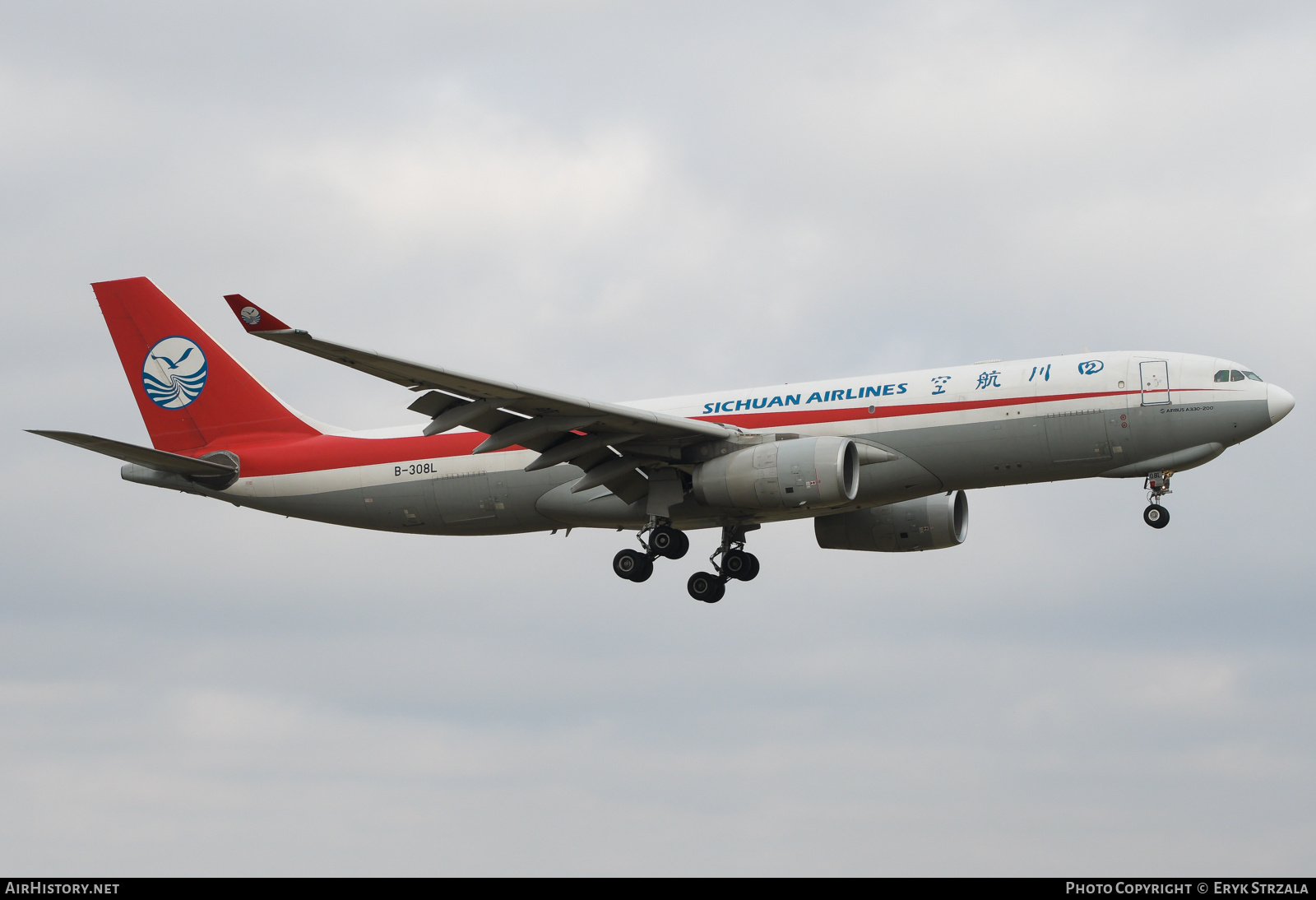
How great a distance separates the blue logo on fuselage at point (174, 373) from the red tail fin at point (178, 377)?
0.08 feet

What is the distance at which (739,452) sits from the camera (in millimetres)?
37156

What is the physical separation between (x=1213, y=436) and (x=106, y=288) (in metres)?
31.9

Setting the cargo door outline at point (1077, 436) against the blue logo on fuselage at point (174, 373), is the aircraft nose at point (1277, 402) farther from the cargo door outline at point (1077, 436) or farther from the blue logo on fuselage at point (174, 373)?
the blue logo on fuselage at point (174, 373)

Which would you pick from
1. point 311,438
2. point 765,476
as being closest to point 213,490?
point 311,438

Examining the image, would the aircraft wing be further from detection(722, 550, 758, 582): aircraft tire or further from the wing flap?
detection(722, 550, 758, 582): aircraft tire

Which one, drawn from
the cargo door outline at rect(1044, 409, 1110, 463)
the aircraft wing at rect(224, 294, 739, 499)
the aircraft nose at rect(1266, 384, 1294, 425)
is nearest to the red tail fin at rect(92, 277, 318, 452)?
the aircraft wing at rect(224, 294, 739, 499)

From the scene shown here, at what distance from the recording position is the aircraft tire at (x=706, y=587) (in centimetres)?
4156

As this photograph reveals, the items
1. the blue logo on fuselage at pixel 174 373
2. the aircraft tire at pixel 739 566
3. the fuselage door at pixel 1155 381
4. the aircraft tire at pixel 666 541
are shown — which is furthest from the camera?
the blue logo on fuselage at pixel 174 373

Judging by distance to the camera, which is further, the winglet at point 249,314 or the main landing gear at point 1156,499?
the main landing gear at point 1156,499

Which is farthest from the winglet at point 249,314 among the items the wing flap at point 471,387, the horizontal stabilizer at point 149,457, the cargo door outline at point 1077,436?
the cargo door outline at point 1077,436

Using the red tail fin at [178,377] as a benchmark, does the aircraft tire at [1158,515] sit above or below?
below

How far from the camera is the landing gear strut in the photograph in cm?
4159

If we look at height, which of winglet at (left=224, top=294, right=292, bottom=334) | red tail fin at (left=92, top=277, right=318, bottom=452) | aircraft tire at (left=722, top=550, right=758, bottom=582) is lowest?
winglet at (left=224, top=294, right=292, bottom=334)

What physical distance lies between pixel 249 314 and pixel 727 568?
16879 millimetres
